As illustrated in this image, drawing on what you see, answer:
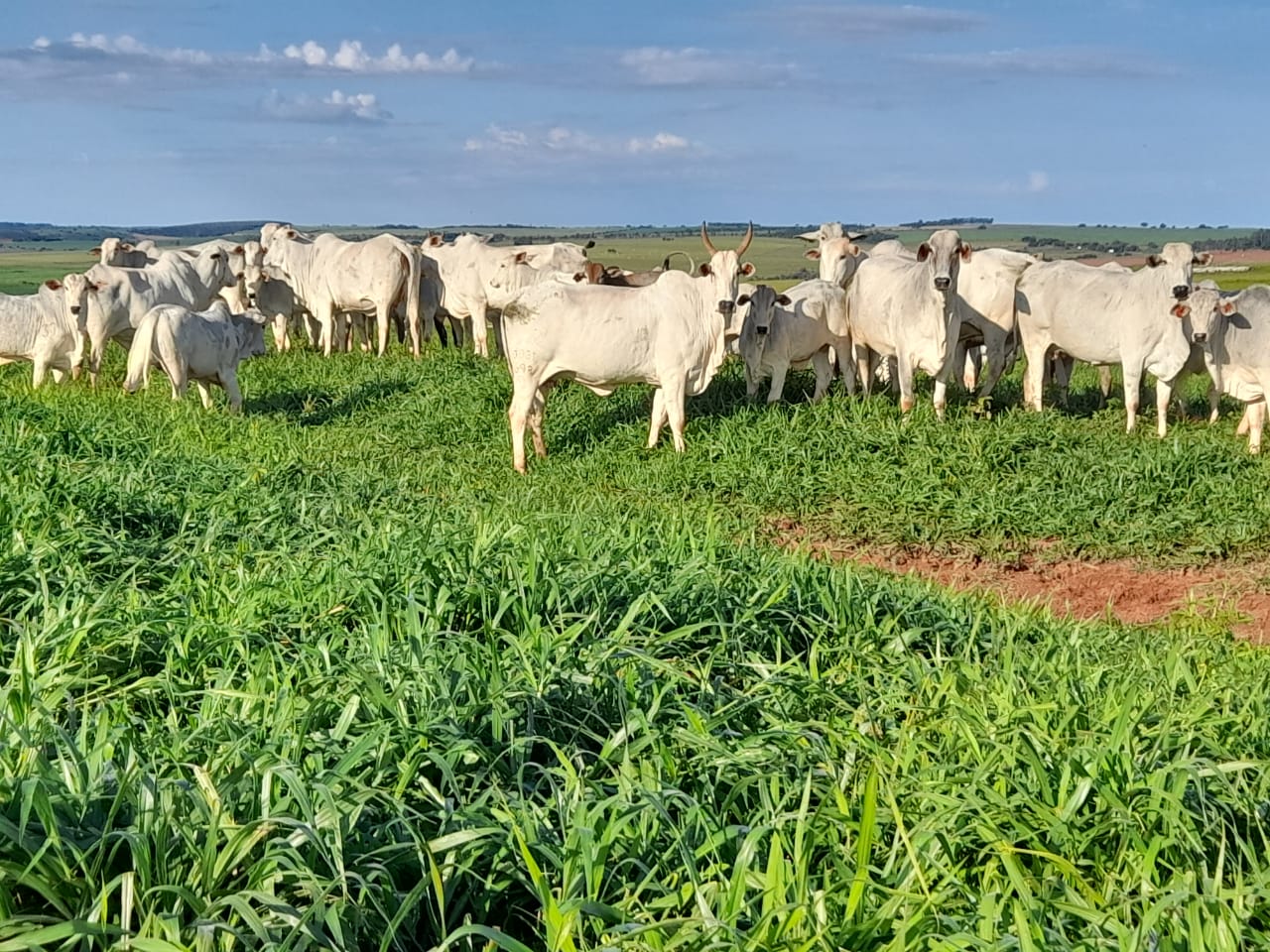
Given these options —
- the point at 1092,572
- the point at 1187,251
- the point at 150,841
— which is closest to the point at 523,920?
the point at 150,841

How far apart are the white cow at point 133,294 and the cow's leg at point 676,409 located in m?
6.98

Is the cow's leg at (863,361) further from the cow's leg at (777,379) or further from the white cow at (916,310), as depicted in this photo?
the cow's leg at (777,379)

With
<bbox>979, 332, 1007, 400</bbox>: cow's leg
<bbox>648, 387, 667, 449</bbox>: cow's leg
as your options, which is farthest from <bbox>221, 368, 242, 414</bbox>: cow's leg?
<bbox>979, 332, 1007, 400</bbox>: cow's leg

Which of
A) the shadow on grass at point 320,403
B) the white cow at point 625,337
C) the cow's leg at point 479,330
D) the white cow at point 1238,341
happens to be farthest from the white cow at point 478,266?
the white cow at point 1238,341

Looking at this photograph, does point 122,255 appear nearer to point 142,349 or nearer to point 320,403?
point 320,403

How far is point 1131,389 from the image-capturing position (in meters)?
12.4

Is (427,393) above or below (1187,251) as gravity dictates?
below

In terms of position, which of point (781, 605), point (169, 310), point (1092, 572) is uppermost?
point (169, 310)

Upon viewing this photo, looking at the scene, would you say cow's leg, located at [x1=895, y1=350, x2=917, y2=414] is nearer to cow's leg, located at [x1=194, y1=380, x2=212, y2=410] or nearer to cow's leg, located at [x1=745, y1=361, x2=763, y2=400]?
cow's leg, located at [x1=745, y1=361, x2=763, y2=400]

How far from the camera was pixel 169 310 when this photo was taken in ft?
41.6

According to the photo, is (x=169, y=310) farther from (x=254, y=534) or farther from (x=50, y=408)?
(x=254, y=534)

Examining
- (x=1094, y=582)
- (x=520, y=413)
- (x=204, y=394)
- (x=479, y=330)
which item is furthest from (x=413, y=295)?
(x=1094, y=582)

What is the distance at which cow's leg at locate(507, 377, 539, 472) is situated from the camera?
1104cm

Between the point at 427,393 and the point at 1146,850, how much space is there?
1118 cm
